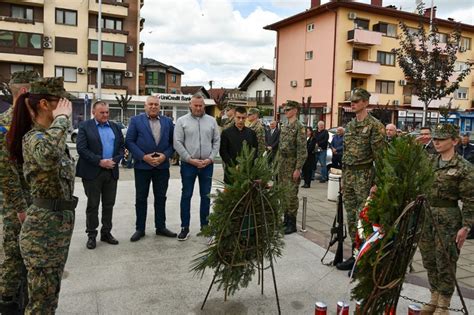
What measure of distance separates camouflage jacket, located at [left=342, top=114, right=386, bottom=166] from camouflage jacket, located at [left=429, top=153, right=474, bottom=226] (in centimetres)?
117

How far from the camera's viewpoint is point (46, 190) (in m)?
2.74

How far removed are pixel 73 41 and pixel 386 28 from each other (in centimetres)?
2693

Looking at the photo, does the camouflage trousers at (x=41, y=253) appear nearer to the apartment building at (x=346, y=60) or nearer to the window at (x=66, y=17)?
the apartment building at (x=346, y=60)

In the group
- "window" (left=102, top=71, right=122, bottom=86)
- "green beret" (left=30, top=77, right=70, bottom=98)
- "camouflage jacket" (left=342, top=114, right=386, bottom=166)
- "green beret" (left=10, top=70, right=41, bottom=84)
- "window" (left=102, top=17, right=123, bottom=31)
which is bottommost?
"camouflage jacket" (left=342, top=114, right=386, bottom=166)

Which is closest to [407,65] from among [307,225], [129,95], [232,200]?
[307,225]

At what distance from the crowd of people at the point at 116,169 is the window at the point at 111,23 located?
3551 cm

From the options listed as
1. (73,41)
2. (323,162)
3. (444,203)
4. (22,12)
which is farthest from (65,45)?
(444,203)

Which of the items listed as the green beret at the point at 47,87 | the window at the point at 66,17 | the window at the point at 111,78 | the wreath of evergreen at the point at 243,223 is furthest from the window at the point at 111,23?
the green beret at the point at 47,87

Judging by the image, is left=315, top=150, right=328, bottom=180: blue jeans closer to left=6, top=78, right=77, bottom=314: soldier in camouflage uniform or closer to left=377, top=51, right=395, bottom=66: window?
left=6, top=78, right=77, bottom=314: soldier in camouflage uniform

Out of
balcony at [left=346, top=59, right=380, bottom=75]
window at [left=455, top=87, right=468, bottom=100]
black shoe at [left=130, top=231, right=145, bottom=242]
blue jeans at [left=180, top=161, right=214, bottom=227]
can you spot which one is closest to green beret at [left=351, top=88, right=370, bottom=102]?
blue jeans at [left=180, top=161, right=214, bottom=227]

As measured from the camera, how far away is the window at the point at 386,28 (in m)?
34.6

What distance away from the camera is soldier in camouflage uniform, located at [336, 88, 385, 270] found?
4.77m

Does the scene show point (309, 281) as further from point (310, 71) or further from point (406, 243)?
point (310, 71)

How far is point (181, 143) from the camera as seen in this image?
5.70m
